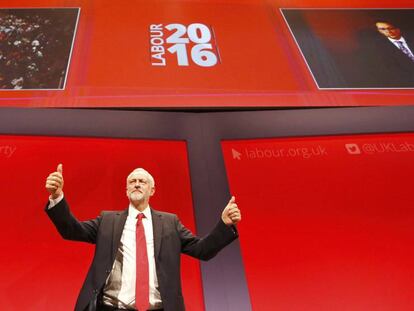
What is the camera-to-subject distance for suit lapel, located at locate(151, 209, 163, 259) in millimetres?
1995

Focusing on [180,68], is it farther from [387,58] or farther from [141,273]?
[141,273]

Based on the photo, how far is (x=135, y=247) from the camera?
197 centimetres

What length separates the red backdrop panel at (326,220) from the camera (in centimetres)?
284

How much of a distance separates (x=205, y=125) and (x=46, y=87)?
137 cm

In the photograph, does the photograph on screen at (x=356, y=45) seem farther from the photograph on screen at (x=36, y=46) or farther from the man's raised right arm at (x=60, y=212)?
the man's raised right arm at (x=60, y=212)

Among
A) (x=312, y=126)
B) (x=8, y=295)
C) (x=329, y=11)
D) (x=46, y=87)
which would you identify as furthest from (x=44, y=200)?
(x=329, y=11)

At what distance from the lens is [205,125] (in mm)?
3873

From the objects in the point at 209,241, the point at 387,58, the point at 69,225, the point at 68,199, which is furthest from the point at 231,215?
the point at 387,58

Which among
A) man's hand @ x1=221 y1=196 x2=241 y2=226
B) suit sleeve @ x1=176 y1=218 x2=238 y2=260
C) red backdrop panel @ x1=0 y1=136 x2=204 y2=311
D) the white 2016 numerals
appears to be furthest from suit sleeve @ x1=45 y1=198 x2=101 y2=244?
the white 2016 numerals

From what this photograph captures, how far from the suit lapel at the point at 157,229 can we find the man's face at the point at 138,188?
0.31ft

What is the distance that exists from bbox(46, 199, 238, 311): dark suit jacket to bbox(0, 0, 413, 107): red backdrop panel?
1.70m

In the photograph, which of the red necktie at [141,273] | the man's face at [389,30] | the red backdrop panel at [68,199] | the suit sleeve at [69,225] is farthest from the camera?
the man's face at [389,30]

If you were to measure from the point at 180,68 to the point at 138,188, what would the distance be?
2003 millimetres

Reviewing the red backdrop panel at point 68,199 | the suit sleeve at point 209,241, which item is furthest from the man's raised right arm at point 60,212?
the red backdrop panel at point 68,199
